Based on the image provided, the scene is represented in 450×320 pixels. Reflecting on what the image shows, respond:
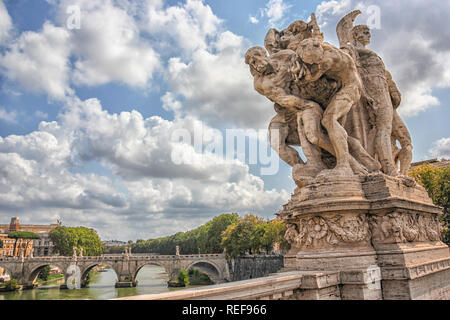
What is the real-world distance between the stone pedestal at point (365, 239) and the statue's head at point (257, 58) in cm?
265

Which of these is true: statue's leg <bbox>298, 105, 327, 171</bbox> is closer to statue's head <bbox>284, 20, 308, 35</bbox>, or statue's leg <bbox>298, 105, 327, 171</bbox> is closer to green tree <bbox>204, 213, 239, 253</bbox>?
statue's head <bbox>284, 20, 308, 35</bbox>

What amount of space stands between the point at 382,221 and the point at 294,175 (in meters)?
1.81

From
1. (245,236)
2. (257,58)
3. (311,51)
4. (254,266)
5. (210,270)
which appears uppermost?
(257,58)

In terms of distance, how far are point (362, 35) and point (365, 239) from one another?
5275 millimetres

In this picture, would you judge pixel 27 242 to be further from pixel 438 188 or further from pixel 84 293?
pixel 438 188

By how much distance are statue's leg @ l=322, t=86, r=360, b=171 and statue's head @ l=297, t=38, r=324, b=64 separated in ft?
3.12

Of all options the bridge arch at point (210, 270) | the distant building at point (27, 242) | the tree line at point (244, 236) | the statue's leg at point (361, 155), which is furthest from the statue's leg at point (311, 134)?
the distant building at point (27, 242)

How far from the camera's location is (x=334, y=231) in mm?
5484

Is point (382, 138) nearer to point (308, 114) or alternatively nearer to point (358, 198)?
point (308, 114)

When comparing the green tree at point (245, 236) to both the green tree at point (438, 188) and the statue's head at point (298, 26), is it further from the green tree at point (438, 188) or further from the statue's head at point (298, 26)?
the statue's head at point (298, 26)

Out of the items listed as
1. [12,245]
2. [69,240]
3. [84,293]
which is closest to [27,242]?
[12,245]

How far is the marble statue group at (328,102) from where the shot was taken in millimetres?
6363
